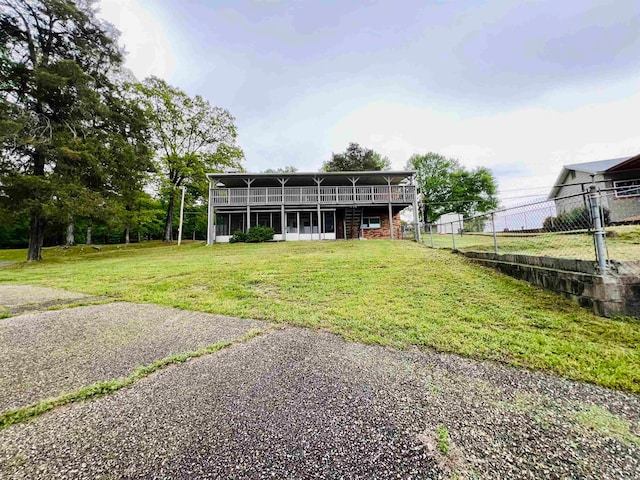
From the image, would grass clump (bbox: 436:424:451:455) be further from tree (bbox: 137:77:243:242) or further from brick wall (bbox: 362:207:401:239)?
tree (bbox: 137:77:243:242)

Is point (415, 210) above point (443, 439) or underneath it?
above

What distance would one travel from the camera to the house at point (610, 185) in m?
4.04

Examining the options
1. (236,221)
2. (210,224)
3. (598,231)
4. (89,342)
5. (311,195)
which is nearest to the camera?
(89,342)

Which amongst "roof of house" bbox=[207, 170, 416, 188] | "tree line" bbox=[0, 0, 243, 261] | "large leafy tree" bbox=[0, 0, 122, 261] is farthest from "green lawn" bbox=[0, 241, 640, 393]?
"roof of house" bbox=[207, 170, 416, 188]

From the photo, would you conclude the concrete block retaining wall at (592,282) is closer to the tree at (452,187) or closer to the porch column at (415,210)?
the porch column at (415,210)

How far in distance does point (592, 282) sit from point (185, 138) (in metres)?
27.5

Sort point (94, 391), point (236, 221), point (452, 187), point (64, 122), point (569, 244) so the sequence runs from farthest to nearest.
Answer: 1. point (452, 187)
2. point (236, 221)
3. point (64, 122)
4. point (569, 244)
5. point (94, 391)

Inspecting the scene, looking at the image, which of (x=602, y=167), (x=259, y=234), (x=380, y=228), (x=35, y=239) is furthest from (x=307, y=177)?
(x=602, y=167)

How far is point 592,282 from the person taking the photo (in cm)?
351

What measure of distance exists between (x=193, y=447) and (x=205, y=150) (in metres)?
26.7

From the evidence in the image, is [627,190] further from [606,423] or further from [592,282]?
[606,423]

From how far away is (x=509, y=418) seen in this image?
1.71 m

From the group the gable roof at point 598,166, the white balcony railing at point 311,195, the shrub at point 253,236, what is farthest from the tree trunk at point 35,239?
the gable roof at point 598,166

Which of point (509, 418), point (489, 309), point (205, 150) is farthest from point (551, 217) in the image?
point (205, 150)
